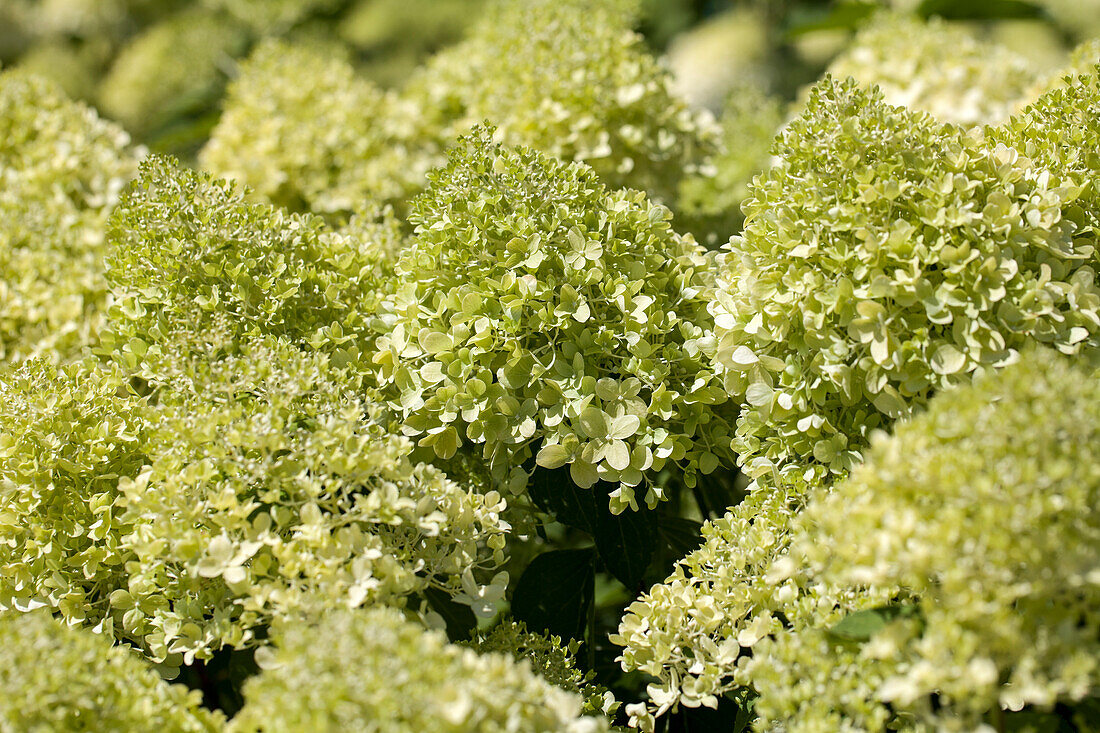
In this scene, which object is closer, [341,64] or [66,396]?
[66,396]

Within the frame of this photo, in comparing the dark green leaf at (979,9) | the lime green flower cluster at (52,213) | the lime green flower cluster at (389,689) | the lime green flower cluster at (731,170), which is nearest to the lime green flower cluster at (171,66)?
the lime green flower cluster at (52,213)

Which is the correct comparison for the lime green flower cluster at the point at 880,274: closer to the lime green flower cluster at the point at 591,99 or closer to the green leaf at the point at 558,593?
the green leaf at the point at 558,593

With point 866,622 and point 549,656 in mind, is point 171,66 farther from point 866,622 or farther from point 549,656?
point 866,622

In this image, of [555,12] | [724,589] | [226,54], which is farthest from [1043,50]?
[724,589]

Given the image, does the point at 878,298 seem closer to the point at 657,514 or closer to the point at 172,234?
the point at 657,514

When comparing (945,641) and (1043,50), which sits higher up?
(945,641)

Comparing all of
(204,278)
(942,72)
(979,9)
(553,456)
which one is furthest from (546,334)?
(979,9)

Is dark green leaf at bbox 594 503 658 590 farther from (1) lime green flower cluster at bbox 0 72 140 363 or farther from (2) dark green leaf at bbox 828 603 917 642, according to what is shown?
(1) lime green flower cluster at bbox 0 72 140 363
